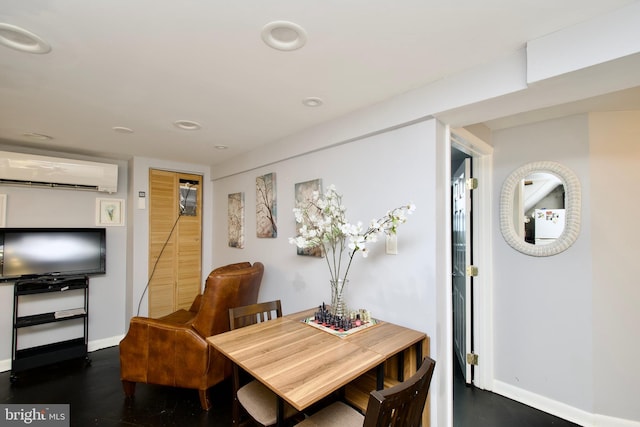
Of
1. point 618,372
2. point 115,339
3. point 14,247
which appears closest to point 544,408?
point 618,372

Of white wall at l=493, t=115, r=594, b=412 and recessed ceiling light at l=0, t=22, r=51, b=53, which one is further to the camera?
white wall at l=493, t=115, r=594, b=412

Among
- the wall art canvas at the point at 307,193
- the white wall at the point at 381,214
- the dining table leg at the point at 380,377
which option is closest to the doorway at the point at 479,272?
the white wall at the point at 381,214

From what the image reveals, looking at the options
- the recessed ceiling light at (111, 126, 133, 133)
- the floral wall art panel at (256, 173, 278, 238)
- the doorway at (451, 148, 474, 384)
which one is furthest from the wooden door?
the doorway at (451, 148, 474, 384)

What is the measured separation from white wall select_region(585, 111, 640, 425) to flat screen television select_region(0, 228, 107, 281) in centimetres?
472

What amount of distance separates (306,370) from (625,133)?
8.83ft

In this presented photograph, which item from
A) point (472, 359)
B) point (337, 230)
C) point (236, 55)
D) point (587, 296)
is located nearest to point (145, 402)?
point (337, 230)

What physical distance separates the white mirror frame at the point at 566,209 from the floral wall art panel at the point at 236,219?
2755mm

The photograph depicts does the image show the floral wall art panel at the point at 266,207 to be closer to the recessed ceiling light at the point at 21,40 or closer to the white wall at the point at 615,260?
the recessed ceiling light at the point at 21,40

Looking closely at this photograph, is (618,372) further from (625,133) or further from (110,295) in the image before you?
(110,295)

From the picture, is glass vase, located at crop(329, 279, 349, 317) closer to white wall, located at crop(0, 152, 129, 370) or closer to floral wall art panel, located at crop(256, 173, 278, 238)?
floral wall art panel, located at crop(256, 173, 278, 238)

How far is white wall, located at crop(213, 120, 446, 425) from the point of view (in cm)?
180

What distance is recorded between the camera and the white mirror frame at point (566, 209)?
2.12 meters

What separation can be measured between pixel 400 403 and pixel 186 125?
100 inches

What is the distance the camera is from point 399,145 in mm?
1963
